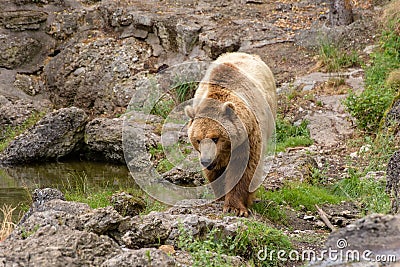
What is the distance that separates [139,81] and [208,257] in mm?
9822

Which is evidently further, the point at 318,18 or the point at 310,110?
the point at 318,18

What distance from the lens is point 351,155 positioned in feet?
30.2

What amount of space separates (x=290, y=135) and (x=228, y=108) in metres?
4.63

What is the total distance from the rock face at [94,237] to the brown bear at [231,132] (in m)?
0.72

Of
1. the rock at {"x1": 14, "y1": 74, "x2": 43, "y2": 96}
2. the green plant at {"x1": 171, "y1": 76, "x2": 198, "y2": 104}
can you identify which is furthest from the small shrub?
the rock at {"x1": 14, "y1": 74, "x2": 43, "y2": 96}

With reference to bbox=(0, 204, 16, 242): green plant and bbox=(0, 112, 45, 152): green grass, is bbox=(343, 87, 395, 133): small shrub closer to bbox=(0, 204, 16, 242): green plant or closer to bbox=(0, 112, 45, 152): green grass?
bbox=(0, 204, 16, 242): green plant

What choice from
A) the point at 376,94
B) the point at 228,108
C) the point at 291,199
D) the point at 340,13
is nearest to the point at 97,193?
the point at 291,199

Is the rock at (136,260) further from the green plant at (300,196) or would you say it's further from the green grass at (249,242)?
the green plant at (300,196)

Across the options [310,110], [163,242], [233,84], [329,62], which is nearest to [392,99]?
[310,110]

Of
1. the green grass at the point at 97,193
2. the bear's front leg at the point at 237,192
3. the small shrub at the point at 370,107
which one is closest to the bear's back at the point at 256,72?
the bear's front leg at the point at 237,192

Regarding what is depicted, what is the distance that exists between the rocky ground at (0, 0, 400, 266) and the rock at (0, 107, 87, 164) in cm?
2

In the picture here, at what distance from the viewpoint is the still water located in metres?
9.65

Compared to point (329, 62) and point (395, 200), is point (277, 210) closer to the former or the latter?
point (395, 200)

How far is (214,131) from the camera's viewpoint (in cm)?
614
